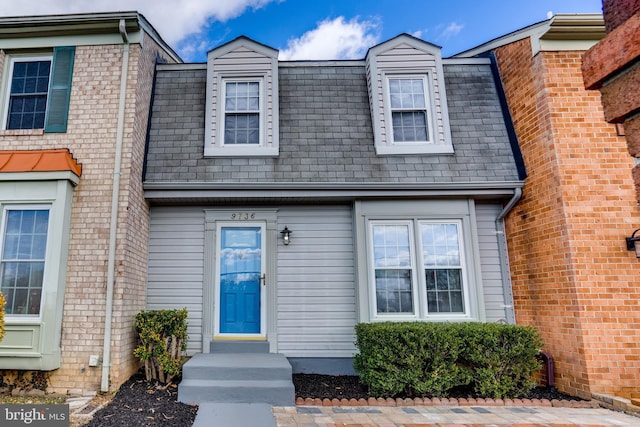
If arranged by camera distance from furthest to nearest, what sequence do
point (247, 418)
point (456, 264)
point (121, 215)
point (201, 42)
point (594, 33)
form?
point (201, 42) → point (456, 264) → point (594, 33) → point (121, 215) → point (247, 418)

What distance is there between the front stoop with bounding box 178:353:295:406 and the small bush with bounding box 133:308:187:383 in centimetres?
32

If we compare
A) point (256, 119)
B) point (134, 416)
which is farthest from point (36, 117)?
point (134, 416)

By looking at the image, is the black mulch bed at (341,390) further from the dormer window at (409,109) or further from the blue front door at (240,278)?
the dormer window at (409,109)

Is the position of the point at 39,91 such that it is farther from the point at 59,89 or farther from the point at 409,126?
the point at 409,126

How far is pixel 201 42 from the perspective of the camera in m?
14.4

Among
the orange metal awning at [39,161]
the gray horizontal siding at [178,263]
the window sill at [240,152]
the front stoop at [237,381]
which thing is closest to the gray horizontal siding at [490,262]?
the front stoop at [237,381]

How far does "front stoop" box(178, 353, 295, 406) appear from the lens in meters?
4.46

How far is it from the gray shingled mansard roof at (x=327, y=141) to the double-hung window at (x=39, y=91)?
1.29 metres

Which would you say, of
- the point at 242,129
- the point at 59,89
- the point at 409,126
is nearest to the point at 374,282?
the point at 409,126

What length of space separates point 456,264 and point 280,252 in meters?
2.86

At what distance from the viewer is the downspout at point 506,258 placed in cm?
591

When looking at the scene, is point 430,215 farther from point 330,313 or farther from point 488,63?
point 488,63

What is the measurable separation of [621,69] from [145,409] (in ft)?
16.4

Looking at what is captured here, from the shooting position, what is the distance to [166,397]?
4543 millimetres
